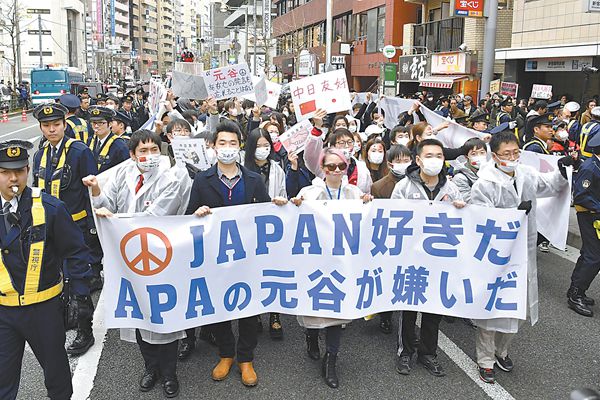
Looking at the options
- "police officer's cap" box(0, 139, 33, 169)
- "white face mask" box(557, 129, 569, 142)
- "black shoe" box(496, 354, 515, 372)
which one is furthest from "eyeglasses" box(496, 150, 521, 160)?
"white face mask" box(557, 129, 569, 142)

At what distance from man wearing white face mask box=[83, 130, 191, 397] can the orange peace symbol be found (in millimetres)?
186

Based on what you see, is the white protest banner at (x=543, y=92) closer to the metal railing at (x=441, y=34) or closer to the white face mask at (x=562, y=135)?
the white face mask at (x=562, y=135)

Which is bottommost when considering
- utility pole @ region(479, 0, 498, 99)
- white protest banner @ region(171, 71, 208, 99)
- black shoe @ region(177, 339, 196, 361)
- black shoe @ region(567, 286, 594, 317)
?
black shoe @ region(177, 339, 196, 361)

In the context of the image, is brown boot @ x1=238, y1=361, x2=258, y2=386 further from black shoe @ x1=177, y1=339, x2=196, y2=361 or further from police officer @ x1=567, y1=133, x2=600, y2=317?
police officer @ x1=567, y1=133, x2=600, y2=317

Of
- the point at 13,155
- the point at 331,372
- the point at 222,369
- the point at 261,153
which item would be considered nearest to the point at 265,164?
the point at 261,153

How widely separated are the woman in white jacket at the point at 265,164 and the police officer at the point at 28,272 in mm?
2083

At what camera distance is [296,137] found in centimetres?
550

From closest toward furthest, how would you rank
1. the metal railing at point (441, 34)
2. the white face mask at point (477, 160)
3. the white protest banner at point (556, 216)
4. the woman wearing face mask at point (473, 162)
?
the woman wearing face mask at point (473, 162), the white face mask at point (477, 160), the white protest banner at point (556, 216), the metal railing at point (441, 34)

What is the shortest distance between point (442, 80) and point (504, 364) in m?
20.6

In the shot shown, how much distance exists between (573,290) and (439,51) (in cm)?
2061

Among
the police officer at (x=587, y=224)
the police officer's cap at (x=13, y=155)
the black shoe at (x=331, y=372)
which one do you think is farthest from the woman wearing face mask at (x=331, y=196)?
the police officer at (x=587, y=224)

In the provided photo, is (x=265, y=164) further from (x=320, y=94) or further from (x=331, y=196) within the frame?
(x=320, y=94)

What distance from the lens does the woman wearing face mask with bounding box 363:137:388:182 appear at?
19.6 ft

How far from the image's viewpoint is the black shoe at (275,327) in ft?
16.6
